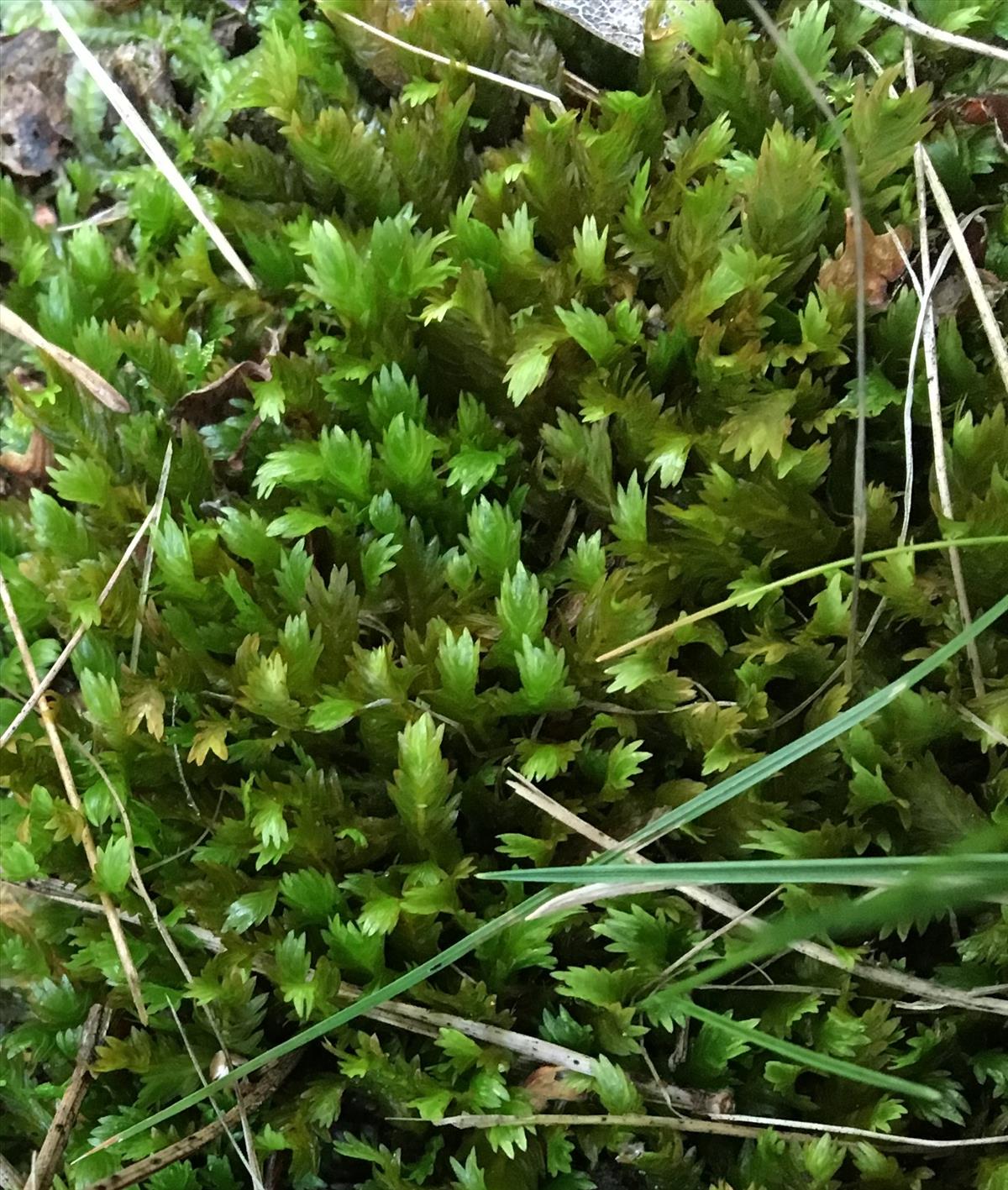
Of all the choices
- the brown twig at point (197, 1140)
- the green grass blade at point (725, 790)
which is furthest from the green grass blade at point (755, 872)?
the brown twig at point (197, 1140)

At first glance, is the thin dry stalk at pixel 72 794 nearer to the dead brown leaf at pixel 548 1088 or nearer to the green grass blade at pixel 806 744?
the dead brown leaf at pixel 548 1088

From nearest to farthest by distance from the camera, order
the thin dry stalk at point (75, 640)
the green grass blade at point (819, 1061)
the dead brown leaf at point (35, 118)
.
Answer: the green grass blade at point (819, 1061) → the thin dry stalk at point (75, 640) → the dead brown leaf at point (35, 118)

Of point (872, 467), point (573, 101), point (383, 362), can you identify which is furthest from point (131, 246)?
point (872, 467)

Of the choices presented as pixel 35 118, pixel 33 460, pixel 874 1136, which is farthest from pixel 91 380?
pixel 874 1136

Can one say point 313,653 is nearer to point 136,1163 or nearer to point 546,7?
point 136,1163

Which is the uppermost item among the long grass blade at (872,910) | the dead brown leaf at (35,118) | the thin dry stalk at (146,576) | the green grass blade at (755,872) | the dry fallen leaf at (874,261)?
the dry fallen leaf at (874,261)

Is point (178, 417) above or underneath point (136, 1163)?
above

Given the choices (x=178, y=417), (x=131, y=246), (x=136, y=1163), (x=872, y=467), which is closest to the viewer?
(x=136, y=1163)
